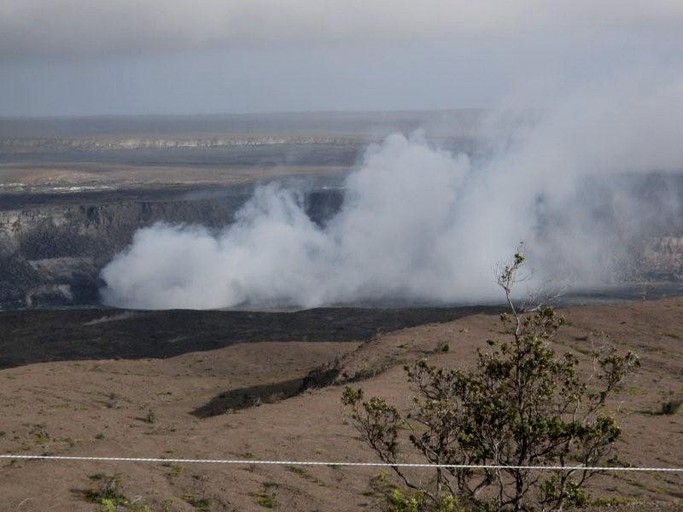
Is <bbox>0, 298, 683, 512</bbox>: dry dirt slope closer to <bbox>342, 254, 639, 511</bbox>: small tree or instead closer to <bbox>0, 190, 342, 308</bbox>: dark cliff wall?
<bbox>342, 254, 639, 511</bbox>: small tree

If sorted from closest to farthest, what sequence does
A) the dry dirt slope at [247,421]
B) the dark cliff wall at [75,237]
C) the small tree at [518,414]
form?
the small tree at [518,414] < the dry dirt slope at [247,421] < the dark cliff wall at [75,237]

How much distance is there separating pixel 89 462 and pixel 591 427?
1225 cm

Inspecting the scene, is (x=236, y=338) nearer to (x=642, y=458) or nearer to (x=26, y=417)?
(x=26, y=417)

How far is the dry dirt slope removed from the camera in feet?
69.9

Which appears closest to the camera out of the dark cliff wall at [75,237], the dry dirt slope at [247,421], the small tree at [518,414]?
the small tree at [518,414]

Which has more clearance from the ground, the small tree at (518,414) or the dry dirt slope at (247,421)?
the small tree at (518,414)

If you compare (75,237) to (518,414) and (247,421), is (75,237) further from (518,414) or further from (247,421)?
(518,414)

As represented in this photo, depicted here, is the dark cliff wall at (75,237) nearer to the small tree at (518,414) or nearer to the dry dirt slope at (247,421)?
the dry dirt slope at (247,421)

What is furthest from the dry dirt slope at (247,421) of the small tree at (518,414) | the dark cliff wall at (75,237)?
the dark cliff wall at (75,237)

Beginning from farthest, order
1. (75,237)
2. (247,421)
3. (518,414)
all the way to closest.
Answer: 1. (75,237)
2. (247,421)
3. (518,414)

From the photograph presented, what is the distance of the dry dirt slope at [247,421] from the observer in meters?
21.3

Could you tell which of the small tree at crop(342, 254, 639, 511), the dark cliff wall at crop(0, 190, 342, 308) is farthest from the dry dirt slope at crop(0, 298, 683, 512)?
the dark cliff wall at crop(0, 190, 342, 308)

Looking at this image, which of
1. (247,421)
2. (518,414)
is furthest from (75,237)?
(518,414)

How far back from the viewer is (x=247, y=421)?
30.2 m
